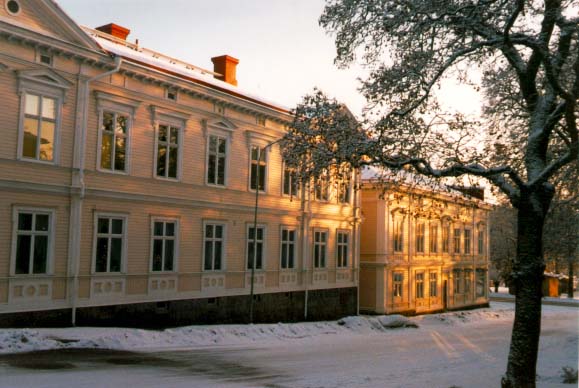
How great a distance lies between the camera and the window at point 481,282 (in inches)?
1975

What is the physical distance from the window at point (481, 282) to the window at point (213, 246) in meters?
30.4

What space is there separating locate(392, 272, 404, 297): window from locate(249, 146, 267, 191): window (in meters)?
13.5

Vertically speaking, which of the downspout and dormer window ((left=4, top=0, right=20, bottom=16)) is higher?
dormer window ((left=4, top=0, right=20, bottom=16))

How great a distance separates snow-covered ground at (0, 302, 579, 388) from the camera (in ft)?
A: 44.7

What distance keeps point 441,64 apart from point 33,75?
12.5 metres

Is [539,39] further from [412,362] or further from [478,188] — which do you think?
[412,362]

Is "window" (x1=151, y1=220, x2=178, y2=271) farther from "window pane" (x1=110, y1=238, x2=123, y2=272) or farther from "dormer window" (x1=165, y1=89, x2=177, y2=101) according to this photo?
"dormer window" (x1=165, y1=89, x2=177, y2=101)

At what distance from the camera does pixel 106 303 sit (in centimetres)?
2078

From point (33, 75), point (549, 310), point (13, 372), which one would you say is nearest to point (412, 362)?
point (13, 372)

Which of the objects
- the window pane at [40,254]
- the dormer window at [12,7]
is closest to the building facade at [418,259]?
the window pane at [40,254]

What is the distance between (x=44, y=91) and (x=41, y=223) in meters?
4.07

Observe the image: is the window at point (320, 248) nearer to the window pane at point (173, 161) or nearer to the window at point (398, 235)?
the window at point (398, 235)

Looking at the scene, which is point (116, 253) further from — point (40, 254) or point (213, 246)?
point (213, 246)

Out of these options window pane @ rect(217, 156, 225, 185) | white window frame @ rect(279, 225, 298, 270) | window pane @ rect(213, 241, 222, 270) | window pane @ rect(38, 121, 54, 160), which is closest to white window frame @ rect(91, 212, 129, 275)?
window pane @ rect(38, 121, 54, 160)
